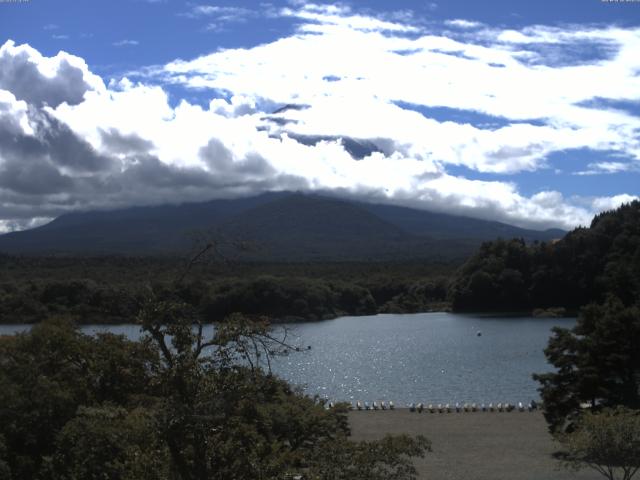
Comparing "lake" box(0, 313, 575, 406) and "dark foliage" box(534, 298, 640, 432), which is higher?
"dark foliage" box(534, 298, 640, 432)

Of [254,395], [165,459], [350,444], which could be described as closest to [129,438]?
[165,459]

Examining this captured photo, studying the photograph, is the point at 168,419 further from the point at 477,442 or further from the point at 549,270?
the point at 549,270

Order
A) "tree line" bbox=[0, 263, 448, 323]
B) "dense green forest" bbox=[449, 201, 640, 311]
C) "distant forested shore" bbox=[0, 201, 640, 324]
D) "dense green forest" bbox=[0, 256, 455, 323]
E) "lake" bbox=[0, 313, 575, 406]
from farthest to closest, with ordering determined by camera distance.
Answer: "dense green forest" bbox=[449, 201, 640, 311], "distant forested shore" bbox=[0, 201, 640, 324], "dense green forest" bbox=[0, 256, 455, 323], "tree line" bbox=[0, 263, 448, 323], "lake" bbox=[0, 313, 575, 406]

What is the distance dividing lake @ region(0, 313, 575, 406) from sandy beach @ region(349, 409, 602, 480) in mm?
3682

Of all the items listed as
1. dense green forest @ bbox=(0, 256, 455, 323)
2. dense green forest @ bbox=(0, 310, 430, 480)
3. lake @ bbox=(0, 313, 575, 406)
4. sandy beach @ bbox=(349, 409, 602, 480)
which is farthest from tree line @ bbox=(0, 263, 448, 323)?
dense green forest @ bbox=(0, 310, 430, 480)

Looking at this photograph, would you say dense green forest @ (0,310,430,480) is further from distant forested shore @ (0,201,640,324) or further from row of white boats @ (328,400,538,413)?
distant forested shore @ (0,201,640,324)

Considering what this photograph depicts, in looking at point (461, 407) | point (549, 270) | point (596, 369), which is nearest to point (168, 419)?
point (596, 369)

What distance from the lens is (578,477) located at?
2038 cm

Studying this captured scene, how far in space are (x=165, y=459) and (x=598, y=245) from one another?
85482 mm

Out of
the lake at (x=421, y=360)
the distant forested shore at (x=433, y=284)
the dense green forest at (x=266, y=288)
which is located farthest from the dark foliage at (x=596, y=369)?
the distant forested shore at (x=433, y=284)

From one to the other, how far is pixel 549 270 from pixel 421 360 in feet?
140

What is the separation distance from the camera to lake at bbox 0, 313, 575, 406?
125 ft

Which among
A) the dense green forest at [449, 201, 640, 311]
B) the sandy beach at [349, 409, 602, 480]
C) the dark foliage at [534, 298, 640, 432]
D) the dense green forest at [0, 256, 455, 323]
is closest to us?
the sandy beach at [349, 409, 602, 480]

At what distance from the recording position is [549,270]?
8769 cm
